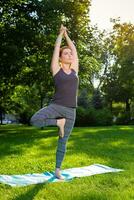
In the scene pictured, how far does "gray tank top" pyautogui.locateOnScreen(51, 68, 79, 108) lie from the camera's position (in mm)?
8695

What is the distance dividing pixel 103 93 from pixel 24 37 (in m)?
36.9

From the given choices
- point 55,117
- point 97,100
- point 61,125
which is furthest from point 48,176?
point 97,100

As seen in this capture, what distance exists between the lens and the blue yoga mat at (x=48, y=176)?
28.2ft

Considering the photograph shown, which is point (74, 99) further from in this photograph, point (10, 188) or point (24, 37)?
point (24, 37)

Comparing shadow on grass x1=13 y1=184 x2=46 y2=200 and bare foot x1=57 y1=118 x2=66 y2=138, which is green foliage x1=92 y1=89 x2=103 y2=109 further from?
shadow on grass x1=13 y1=184 x2=46 y2=200

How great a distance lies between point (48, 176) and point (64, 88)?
198cm

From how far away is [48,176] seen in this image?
922 cm

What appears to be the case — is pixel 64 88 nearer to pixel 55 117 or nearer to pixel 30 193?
pixel 55 117

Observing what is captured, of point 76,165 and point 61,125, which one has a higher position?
point 61,125

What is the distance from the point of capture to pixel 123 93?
187 ft

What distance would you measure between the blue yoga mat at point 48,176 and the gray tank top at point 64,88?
1.59 m

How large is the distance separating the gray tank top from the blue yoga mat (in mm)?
1591

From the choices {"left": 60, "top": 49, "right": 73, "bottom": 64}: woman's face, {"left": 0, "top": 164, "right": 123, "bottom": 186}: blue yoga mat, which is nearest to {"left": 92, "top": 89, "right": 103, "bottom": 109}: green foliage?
{"left": 0, "top": 164, "right": 123, "bottom": 186}: blue yoga mat

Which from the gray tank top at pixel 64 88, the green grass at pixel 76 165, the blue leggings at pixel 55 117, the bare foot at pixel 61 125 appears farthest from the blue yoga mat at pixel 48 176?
the gray tank top at pixel 64 88
